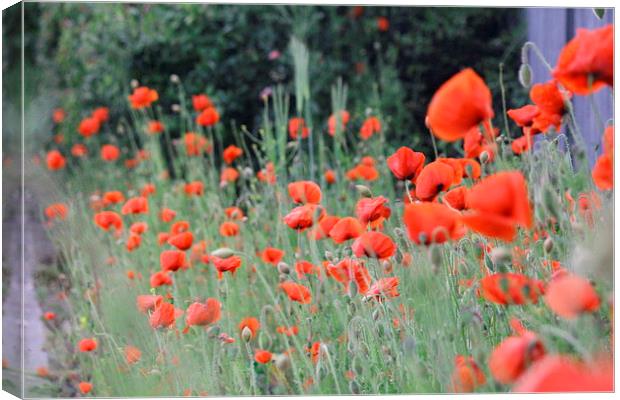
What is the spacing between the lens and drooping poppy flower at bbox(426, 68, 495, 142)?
119 cm

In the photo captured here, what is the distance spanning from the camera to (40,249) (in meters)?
3.75

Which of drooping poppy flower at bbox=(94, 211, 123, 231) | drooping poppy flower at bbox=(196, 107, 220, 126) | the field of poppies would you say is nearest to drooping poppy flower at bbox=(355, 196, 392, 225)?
the field of poppies

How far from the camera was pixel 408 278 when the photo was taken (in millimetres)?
2023

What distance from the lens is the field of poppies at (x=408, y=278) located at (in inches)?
47.9

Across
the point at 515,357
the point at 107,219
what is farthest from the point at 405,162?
the point at 107,219

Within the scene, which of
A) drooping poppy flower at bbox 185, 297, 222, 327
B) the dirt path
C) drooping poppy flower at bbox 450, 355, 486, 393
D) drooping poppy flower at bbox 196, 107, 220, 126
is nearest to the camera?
drooping poppy flower at bbox 450, 355, 486, 393

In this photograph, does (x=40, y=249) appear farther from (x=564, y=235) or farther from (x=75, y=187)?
(x=564, y=235)

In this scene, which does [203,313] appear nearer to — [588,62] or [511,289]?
[511,289]

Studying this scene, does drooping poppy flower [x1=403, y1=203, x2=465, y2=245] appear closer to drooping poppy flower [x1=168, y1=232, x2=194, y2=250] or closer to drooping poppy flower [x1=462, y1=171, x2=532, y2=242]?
drooping poppy flower [x1=462, y1=171, x2=532, y2=242]

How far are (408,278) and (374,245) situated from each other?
0.49 m

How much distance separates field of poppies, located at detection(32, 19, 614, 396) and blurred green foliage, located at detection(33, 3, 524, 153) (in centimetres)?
129

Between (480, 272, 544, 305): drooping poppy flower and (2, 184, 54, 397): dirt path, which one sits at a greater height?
(480, 272, 544, 305): drooping poppy flower

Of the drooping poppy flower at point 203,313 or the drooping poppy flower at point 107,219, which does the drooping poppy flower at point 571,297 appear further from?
the drooping poppy flower at point 107,219

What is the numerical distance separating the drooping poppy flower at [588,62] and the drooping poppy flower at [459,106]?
11 cm
